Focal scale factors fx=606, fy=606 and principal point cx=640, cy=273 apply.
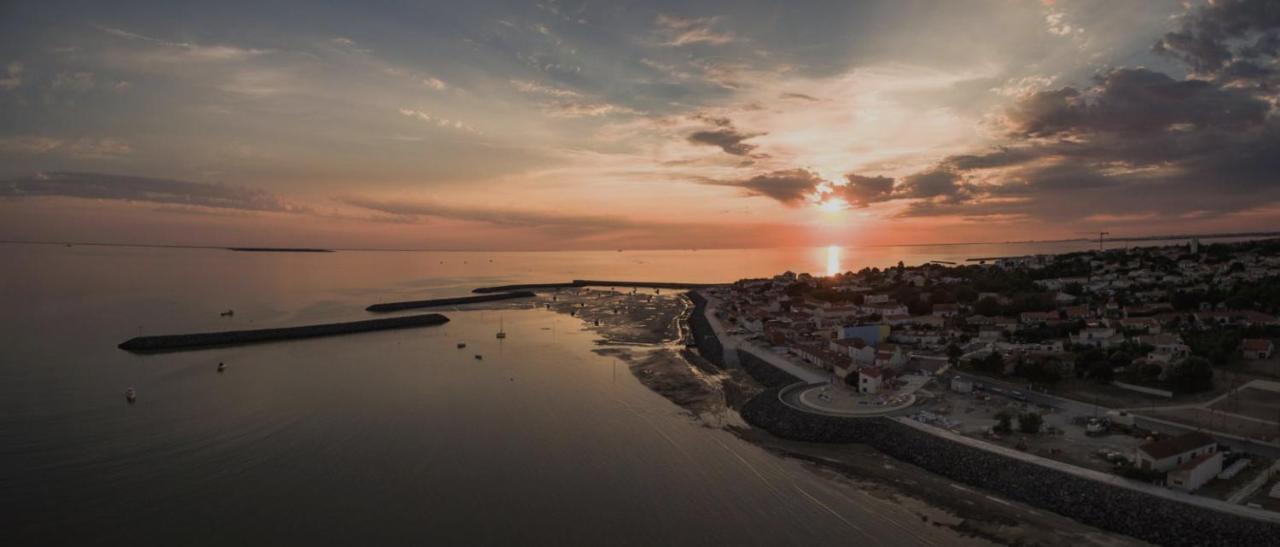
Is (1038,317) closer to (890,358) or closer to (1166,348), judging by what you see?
(1166,348)

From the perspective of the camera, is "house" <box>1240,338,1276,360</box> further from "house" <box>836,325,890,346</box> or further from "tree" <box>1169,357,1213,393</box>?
"house" <box>836,325,890,346</box>

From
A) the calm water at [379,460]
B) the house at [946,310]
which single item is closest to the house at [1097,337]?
the house at [946,310]

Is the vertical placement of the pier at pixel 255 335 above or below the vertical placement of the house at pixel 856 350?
below

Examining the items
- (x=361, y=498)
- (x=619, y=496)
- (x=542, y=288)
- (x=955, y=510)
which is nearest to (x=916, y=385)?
(x=955, y=510)

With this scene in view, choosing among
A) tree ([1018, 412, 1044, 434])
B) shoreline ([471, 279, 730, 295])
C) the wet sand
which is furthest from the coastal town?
shoreline ([471, 279, 730, 295])

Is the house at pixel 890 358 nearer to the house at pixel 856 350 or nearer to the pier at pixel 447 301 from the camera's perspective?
the house at pixel 856 350

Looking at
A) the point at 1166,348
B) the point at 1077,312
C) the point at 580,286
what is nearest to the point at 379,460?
the point at 1166,348
